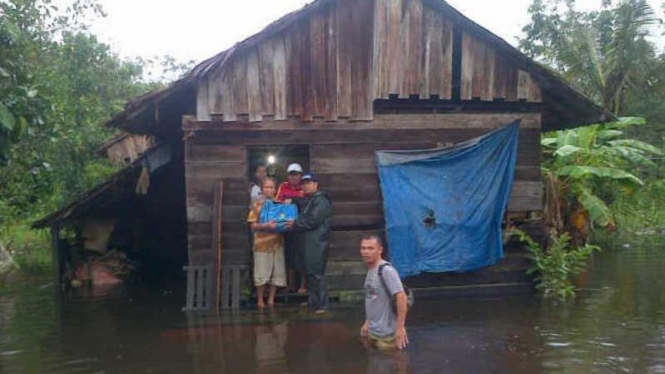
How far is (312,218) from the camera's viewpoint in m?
9.73

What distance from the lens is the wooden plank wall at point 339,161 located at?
1030 cm

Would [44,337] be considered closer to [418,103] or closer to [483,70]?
[418,103]

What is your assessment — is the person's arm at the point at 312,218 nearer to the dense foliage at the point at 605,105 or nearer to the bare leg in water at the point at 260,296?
the bare leg in water at the point at 260,296

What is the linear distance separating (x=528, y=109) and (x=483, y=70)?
1106mm

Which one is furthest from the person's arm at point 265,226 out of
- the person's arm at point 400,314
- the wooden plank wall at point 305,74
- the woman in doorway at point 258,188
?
the person's arm at point 400,314

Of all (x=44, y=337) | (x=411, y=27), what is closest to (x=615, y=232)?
(x=411, y=27)

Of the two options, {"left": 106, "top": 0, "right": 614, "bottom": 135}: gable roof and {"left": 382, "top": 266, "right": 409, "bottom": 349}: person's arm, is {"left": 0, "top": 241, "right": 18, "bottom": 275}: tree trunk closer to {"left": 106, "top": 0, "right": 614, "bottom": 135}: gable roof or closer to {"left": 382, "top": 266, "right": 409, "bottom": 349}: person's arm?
{"left": 106, "top": 0, "right": 614, "bottom": 135}: gable roof

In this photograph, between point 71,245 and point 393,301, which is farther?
point 71,245

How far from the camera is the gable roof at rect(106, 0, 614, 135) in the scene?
32.0 ft

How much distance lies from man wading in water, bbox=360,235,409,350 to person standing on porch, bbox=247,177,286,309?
3.31 metres

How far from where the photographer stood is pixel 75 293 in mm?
13680

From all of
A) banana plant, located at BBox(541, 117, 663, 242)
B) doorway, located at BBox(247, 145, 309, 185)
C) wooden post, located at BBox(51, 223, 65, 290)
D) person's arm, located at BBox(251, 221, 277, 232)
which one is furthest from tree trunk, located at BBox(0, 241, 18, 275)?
banana plant, located at BBox(541, 117, 663, 242)

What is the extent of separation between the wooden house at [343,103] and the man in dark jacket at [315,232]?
2.30 ft

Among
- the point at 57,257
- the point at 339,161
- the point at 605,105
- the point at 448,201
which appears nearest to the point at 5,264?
the point at 57,257
